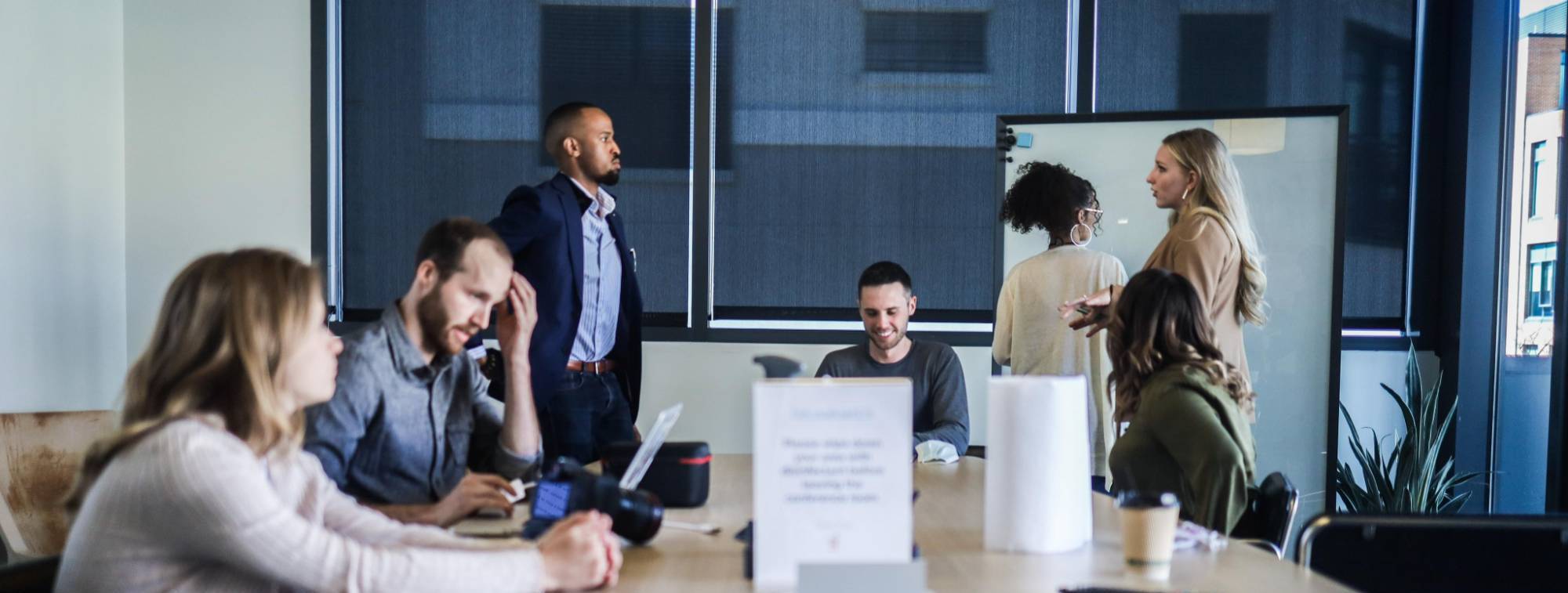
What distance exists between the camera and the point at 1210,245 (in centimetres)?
327

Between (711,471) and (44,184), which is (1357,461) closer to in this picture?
(711,471)

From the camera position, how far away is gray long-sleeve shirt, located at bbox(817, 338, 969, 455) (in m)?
3.35

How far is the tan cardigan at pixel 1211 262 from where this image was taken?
3.26 metres

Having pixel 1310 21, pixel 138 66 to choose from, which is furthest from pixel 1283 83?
pixel 138 66

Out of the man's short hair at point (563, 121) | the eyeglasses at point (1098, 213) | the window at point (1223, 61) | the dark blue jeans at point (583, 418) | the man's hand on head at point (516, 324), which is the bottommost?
the dark blue jeans at point (583, 418)

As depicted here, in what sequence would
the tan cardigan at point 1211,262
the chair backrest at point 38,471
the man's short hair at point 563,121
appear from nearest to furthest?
the chair backrest at point 38,471
the tan cardigan at point 1211,262
the man's short hair at point 563,121

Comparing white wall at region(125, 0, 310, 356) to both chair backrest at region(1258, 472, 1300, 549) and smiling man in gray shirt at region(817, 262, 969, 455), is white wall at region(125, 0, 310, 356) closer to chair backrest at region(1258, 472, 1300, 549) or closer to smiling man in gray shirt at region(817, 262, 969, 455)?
smiling man in gray shirt at region(817, 262, 969, 455)

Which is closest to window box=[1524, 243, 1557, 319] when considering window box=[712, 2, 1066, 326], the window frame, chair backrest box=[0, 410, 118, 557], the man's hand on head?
the window frame

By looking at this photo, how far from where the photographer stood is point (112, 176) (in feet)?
15.5

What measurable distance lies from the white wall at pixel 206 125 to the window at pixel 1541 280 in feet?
14.5

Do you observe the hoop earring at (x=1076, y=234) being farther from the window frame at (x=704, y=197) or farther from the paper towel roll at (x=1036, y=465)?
the paper towel roll at (x=1036, y=465)

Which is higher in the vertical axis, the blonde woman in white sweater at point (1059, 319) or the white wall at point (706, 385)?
the blonde woman in white sweater at point (1059, 319)

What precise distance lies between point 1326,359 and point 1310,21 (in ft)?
4.64

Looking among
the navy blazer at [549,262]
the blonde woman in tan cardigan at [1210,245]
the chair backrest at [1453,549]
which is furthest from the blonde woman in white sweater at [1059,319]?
the chair backrest at [1453,549]
